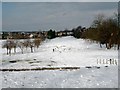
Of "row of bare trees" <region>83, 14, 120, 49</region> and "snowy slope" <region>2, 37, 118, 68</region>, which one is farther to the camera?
"row of bare trees" <region>83, 14, 120, 49</region>

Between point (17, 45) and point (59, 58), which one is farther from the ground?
point (17, 45)

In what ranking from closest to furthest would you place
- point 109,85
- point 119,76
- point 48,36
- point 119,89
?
point 119,89, point 109,85, point 119,76, point 48,36

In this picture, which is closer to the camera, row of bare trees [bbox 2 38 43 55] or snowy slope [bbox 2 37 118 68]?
snowy slope [bbox 2 37 118 68]

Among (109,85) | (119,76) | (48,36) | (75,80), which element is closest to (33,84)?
(75,80)

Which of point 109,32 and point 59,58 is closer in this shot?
point 59,58

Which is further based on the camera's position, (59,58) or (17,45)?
(17,45)

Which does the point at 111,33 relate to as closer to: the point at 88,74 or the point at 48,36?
the point at 88,74

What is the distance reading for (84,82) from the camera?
614 inches

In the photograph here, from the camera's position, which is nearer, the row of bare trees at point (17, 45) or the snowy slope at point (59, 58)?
the snowy slope at point (59, 58)

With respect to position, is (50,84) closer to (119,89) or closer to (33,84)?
(33,84)

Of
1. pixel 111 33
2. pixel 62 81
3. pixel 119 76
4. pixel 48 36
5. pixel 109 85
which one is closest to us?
pixel 109 85

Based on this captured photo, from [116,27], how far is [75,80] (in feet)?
188

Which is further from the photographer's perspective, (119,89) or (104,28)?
(104,28)

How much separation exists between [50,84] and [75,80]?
1749mm
